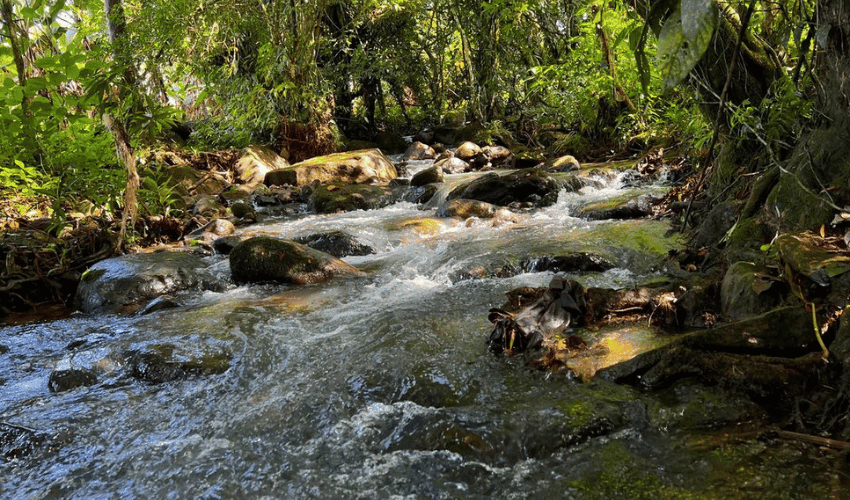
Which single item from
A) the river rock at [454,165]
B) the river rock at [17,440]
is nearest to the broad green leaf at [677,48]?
the river rock at [17,440]

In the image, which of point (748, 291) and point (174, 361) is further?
point (174, 361)

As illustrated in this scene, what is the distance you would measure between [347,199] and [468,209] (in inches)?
100.0

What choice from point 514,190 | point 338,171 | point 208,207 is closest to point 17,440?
point 208,207

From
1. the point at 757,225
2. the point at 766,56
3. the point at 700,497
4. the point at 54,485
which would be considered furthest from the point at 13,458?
the point at 766,56

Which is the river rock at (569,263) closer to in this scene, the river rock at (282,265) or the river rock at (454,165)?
the river rock at (282,265)

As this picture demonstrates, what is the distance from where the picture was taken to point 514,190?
8.35 metres

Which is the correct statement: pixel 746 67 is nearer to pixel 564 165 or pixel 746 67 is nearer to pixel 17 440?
pixel 17 440

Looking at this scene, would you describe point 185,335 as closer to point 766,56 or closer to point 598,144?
point 766,56

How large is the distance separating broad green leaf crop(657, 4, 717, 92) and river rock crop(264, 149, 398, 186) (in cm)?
1030

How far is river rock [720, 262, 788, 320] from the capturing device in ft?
8.49

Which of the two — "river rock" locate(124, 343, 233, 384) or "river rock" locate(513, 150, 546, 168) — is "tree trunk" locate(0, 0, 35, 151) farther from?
"river rock" locate(513, 150, 546, 168)

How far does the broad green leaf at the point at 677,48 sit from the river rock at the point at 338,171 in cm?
1030

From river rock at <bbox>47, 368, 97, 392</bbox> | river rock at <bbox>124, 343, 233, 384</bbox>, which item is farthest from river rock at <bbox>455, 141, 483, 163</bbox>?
river rock at <bbox>47, 368, 97, 392</bbox>

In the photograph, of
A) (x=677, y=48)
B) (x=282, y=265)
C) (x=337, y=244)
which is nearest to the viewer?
(x=677, y=48)
